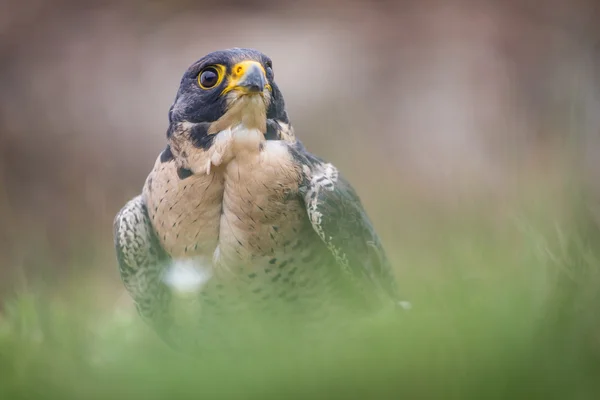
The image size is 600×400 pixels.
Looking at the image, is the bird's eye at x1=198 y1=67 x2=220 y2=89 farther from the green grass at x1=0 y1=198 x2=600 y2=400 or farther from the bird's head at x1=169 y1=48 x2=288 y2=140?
the green grass at x1=0 y1=198 x2=600 y2=400

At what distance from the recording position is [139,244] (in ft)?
8.56

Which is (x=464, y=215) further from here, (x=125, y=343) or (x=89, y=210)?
(x=89, y=210)

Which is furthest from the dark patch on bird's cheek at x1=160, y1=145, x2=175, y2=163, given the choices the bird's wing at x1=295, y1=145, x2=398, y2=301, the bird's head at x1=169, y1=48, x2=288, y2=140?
the bird's wing at x1=295, y1=145, x2=398, y2=301

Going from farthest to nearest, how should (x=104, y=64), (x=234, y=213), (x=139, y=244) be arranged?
(x=104, y=64)
(x=139, y=244)
(x=234, y=213)

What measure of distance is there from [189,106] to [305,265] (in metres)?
0.66

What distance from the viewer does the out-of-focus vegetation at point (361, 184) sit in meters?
1.01

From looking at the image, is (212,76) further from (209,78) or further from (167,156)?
(167,156)

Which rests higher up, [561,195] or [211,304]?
[211,304]

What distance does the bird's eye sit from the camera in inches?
92.2

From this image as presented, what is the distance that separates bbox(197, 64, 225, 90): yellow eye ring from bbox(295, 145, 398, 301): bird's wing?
0.36 m

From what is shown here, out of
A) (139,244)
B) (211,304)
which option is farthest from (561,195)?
(139,244)

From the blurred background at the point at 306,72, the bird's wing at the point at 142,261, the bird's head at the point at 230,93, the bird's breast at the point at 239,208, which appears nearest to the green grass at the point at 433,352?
the bird's breast at the point at 239,208

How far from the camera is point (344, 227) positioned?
2426mm

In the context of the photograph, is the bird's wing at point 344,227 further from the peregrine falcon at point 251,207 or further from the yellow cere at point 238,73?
the yellow cere at point 238,73
